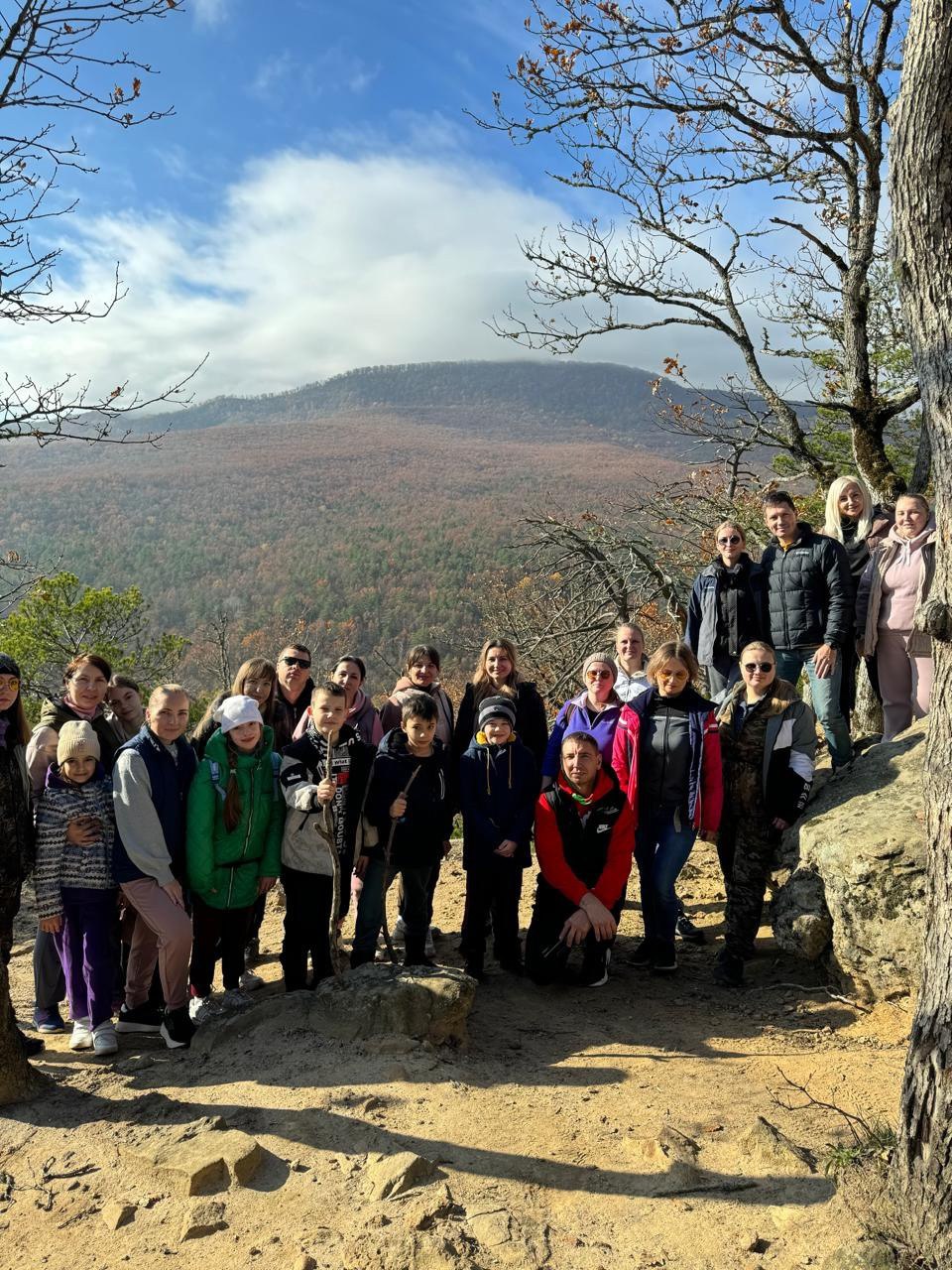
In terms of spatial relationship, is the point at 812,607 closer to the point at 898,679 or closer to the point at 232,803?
the point at 898,679

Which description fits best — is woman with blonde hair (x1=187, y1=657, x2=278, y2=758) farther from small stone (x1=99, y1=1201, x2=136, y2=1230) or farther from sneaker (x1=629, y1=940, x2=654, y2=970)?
sneaker (x1=629, y1=940, x2=654, y2=970)

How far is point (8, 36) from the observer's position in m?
5.12

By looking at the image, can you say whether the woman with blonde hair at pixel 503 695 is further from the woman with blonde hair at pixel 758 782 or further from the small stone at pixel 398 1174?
the small stone at pixel 398 1174

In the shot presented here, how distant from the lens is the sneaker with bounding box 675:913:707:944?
246 inches

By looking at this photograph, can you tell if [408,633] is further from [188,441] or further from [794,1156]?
[188,441]

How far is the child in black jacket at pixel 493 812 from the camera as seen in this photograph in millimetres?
5371

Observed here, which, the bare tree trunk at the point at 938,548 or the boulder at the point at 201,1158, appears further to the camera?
the boulder at the point at 201,1158

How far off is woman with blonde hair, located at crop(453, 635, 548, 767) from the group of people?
0.02m

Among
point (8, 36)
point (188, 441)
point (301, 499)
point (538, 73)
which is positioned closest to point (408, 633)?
point (538, 73)

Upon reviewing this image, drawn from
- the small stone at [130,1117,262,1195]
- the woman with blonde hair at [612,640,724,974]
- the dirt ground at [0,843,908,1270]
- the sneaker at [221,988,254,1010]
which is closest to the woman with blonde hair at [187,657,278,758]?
the sneaker at [221,988,254,1010]

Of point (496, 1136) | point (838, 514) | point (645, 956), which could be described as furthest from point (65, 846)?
point (838, 514)

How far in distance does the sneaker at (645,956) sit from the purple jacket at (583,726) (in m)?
1.23

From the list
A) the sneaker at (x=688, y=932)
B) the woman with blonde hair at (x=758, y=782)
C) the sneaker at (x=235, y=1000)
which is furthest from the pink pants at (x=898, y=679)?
the sneaker at (x=235, y=1000)

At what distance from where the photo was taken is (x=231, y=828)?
4797mm
